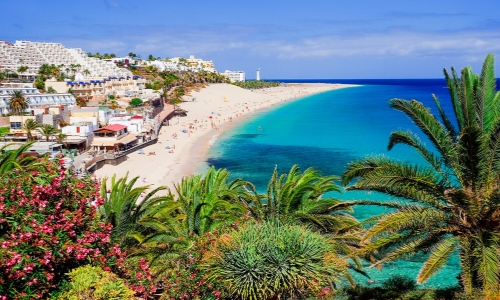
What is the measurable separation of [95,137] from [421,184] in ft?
114

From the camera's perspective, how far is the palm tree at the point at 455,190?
7.50 m

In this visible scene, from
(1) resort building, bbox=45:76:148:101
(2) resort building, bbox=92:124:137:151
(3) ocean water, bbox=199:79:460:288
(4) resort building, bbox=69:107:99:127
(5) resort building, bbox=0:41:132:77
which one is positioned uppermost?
(5) resort building, bbox=0:41:132:77

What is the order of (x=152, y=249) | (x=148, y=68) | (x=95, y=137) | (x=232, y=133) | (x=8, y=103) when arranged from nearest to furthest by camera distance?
(x=152, y=249)
(x=95, y=137)
(x=8, y=103)
(x=232, y=133)
(x=148, y=68)

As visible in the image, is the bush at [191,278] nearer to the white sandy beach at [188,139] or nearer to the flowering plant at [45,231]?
the flowering plant at [45,231]

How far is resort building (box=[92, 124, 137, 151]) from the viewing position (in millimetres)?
37469

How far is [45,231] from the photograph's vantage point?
619 cm

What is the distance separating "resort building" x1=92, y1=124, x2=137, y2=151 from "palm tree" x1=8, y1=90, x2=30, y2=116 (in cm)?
1155

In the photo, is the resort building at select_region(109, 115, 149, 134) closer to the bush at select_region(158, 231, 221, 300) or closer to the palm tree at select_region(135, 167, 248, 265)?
the palm tree at select_region(135, 167, 248, 265)

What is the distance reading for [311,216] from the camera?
10836 millimetres

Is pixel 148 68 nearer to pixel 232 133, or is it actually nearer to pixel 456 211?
pixel 232 133

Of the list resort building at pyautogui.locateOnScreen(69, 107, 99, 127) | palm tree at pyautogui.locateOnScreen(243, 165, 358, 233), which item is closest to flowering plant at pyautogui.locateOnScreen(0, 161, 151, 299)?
palm tree at pyautogui.locateOnScreen(243, 165, 358, 233)

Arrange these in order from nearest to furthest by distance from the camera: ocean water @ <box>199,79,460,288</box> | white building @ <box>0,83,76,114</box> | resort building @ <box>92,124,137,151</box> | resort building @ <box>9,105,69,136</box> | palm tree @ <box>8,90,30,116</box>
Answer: ocean water @ <box>199,79,460,288</box> < resort building @ <box>9,105,69,136</box> < resort building @ <box>92,124,137,151</box> < palm tree @ <box>8,90,30,116</box> < white building @ <box>0,83,76,114</box>

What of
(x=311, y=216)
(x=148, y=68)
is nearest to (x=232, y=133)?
(x=311, y=216)

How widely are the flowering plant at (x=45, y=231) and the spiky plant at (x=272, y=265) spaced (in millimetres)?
2016
